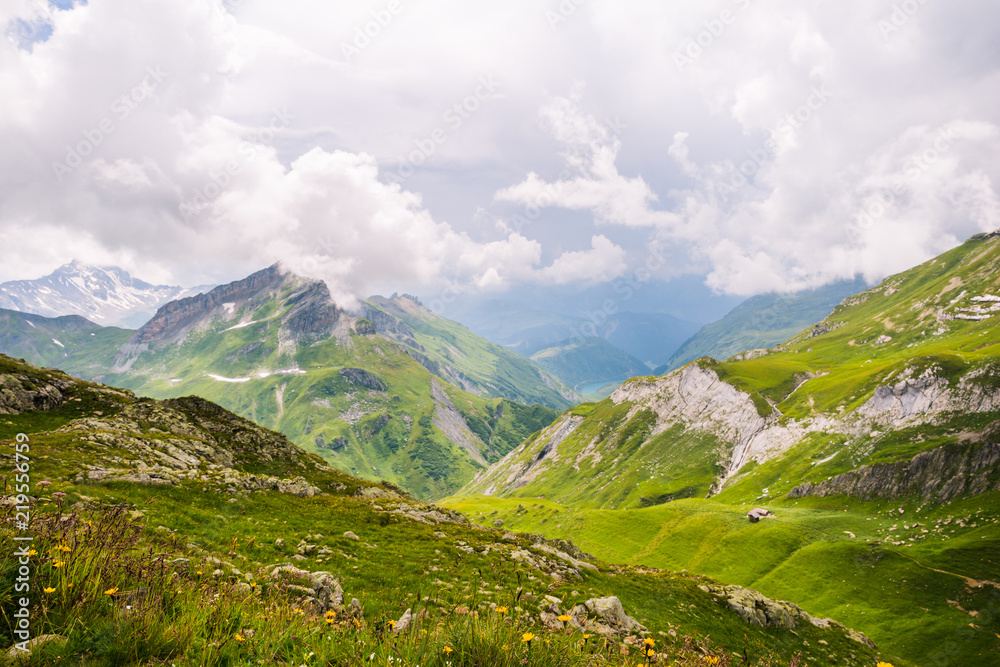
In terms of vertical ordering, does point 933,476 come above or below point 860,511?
above

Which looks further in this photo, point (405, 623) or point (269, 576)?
point (269, 576)

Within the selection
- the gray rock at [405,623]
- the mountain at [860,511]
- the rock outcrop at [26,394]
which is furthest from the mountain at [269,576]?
the mountain at [860,511]

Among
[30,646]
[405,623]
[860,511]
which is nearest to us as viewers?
[30,646]

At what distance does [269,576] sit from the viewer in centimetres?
1245

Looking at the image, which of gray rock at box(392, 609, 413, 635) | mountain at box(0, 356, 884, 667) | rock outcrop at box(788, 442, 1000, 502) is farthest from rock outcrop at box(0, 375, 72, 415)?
rock outcrop at box(788, 442, 1000, 502)

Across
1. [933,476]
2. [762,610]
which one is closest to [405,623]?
[762,610]

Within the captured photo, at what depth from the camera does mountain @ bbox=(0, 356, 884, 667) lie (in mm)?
5098

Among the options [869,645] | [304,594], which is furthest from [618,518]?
[304,594]

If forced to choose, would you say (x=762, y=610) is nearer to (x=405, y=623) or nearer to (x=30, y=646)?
(x=405, y=623)

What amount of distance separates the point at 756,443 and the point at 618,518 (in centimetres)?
8119

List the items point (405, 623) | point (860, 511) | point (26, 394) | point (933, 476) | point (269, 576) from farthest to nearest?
point (860, 511), point (933, 476), point (26, 394), point (269, 576), point (405, 623)

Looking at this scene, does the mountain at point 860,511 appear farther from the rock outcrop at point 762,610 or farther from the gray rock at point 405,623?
the gray rock at point 405,623

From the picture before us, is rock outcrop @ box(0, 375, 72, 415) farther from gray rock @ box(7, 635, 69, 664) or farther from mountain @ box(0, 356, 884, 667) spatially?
gray rock @ box(7, 635, 69, 664)

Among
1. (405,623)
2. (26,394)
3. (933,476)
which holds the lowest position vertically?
(933,476)
